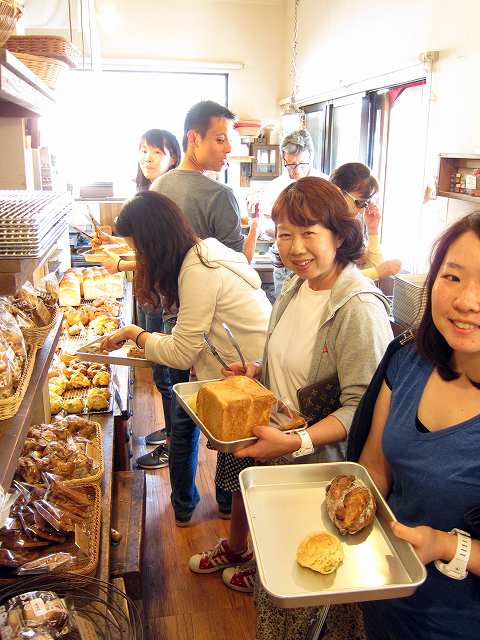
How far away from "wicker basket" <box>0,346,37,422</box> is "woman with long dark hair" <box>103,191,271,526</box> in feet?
2.42

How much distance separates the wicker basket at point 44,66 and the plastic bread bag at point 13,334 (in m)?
0.79

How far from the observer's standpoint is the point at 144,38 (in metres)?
6.10

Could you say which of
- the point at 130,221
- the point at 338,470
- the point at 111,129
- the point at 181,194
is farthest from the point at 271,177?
the point at 338,470

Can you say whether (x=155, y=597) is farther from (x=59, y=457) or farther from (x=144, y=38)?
(x=144, y=38)

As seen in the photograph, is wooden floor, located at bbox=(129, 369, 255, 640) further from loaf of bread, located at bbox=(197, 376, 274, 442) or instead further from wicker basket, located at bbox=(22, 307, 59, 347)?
wicker basket, located at bbox=(22, 307, 59, 347)

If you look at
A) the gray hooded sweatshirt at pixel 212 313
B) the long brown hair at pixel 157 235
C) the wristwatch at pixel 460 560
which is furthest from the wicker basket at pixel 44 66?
the wristwatch at pixel 460 560

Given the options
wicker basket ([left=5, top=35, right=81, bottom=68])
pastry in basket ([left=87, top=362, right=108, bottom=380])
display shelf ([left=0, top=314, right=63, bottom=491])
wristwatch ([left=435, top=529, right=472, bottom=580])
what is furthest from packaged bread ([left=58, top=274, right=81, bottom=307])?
wristwatch ([left=435, top=529, right=472, bottom=580])

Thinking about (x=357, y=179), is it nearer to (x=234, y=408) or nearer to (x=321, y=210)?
(x=321, y=210)

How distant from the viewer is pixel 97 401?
2363 millimetres

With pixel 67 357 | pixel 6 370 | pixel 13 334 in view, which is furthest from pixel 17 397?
pixel 67 357

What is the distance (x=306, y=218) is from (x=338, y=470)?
648mm

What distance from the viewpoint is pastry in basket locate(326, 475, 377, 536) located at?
114 cm

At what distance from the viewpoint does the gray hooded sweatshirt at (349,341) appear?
148cm

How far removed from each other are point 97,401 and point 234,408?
108 cm
